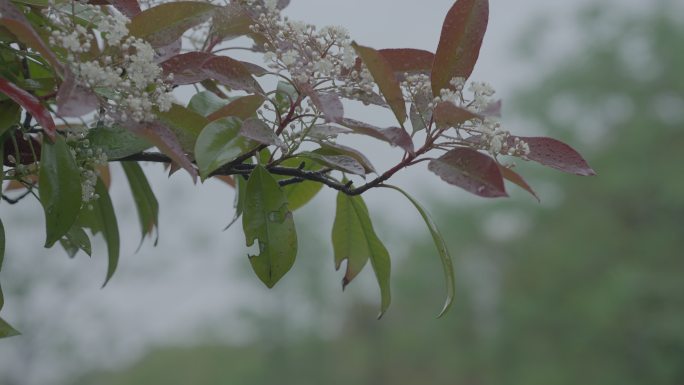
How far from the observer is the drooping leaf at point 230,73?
0.53m

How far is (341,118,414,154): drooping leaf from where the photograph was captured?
512 mm

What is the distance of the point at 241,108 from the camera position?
21.0 inches

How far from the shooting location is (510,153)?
522 mm

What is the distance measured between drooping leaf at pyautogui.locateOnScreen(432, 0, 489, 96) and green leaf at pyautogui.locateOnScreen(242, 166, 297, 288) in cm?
13

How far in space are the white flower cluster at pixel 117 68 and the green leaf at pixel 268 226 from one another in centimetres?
9

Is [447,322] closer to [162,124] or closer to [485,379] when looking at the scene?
[485,379]

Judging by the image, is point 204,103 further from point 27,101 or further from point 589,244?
point 589,244

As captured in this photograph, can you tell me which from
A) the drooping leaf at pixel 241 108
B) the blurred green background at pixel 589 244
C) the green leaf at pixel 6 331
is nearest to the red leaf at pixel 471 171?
the drooping leaf at pixel 241 108

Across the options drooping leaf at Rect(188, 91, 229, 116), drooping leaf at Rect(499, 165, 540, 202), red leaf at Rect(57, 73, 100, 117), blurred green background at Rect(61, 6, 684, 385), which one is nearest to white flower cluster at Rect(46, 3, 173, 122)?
red leaf at Rect(57, 73, 100, 117)

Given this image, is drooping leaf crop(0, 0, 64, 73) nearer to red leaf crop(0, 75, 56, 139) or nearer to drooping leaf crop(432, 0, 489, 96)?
red leaf crop(0, 75, 56, 139)

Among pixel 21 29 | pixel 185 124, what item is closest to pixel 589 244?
pixel 185 124

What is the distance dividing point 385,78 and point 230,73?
10 centimetres

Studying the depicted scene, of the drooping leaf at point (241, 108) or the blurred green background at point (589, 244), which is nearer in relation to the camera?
the drooping leaf at point (241, 108)

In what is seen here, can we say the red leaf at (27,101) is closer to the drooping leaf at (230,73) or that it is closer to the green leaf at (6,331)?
the drooping leaf at (230,73)
